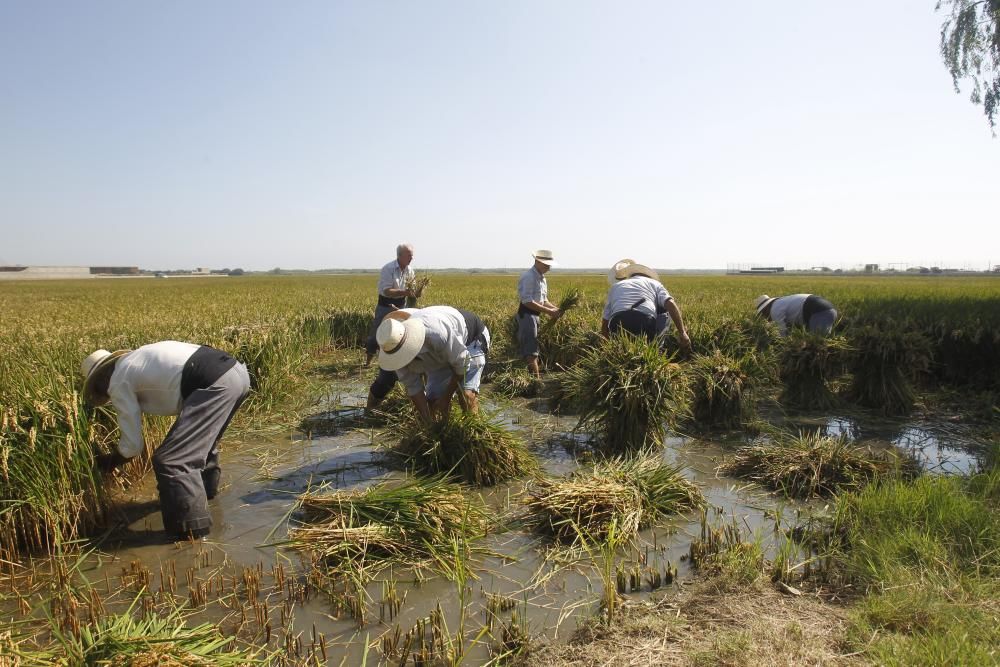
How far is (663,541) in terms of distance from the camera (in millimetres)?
3709

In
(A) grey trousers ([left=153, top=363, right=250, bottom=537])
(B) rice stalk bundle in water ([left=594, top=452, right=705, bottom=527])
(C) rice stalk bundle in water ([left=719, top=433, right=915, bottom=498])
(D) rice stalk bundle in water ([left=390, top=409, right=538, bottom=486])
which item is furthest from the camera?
(D) rice stalk bundle in water ([left=390, top=409, right=538, bottom=486])

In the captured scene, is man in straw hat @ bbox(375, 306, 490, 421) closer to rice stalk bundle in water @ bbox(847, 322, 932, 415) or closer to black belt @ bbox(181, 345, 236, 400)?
black belt @ bbox(181, 345, 236, 400)

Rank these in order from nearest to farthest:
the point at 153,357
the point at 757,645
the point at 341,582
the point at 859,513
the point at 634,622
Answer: the point at 757,645, the point at 634,622, the point at 341,582, the point at 859,513, the point at 153,357

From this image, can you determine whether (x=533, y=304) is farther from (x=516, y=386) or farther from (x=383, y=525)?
(x=383, y=525)

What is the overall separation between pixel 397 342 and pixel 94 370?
203cm

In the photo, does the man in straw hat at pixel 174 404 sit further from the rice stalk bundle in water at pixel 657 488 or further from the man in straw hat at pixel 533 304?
the man in straw hat at pixel 533 304

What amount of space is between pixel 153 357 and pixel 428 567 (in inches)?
92.3

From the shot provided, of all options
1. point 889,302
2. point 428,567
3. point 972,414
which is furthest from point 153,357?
point 889,302

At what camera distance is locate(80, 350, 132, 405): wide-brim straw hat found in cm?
377

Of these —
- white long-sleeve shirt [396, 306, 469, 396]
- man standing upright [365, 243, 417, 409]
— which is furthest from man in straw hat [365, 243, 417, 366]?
white long-sleeve shirt [396, 306, 469, 396]

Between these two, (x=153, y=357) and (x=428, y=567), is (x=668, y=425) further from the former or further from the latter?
(x=153, y=357)

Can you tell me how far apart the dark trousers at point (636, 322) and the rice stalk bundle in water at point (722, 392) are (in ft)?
2.23

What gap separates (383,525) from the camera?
359 cm

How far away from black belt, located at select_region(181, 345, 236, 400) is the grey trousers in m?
0.04
